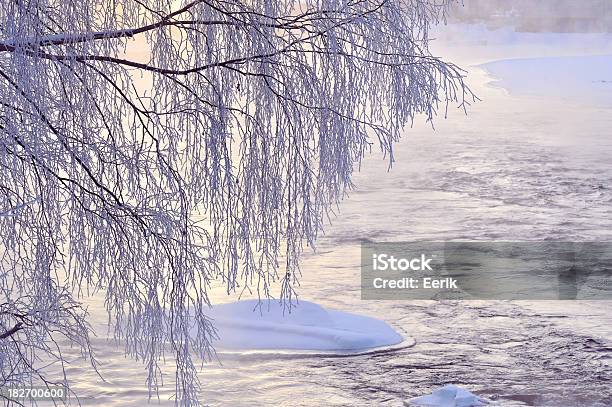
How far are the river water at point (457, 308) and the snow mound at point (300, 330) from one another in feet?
1.04

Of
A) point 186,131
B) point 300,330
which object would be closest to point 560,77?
point 300,330

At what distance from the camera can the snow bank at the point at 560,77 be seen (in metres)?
Result: 43.4

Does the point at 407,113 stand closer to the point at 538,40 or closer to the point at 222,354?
the point at 222,354

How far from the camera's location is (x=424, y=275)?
13945 mm

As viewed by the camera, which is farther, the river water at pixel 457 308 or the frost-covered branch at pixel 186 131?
the river water at pixel 457 308

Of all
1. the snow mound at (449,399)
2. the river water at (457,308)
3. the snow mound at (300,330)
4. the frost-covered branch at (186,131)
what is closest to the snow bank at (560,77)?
the river water at (457,308)

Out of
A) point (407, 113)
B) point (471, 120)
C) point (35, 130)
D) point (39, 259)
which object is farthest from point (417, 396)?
point (471, 120)

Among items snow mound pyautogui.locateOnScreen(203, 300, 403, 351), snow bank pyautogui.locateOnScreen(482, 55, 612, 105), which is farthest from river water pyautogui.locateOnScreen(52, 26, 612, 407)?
snow bank pyautogui.locateOnScreen(482, 55, 612, 105)

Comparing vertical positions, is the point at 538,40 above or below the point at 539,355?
above

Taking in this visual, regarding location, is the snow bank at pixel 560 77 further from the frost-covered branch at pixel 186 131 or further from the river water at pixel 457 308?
the frost-covered branch at pixel 186 131

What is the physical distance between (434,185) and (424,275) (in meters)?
7.82

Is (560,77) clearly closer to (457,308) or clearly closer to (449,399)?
(457,308)

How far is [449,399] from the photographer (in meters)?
8.94

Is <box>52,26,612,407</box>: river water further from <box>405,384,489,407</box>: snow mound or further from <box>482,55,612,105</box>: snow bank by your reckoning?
<box>482,55,612,105</box>: snow bank
